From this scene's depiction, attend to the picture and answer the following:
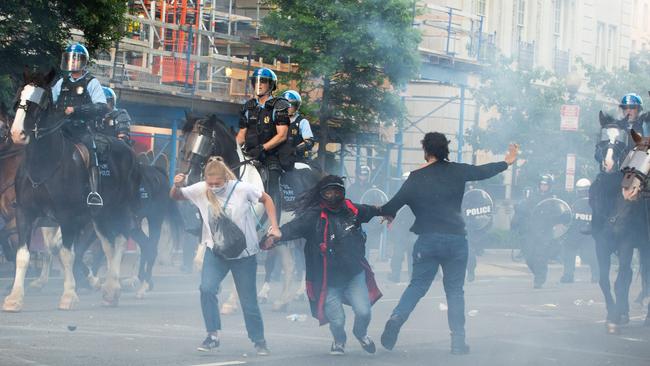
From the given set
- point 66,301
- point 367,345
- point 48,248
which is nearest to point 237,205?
point 367,345

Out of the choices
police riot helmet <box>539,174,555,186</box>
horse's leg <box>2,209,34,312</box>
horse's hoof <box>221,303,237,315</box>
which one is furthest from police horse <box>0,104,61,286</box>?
police riot helmet <box>539,174,555,186</box>

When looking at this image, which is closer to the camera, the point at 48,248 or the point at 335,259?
the point at 335,259

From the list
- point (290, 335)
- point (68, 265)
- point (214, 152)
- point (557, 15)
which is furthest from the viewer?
point (557, 15)

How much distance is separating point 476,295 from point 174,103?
7.46m

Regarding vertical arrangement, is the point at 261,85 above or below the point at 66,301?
above

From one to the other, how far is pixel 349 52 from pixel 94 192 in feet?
31.0

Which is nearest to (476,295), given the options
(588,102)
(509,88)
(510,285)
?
(510,285)

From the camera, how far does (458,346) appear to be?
40.7 ft

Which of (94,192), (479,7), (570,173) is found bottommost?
(94,192)

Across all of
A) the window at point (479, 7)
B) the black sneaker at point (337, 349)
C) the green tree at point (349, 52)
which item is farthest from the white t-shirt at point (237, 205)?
the window at point (479, 7)

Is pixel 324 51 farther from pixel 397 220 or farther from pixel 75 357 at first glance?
pixel 75 357

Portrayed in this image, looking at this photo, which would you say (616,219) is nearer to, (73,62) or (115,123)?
(73,62)

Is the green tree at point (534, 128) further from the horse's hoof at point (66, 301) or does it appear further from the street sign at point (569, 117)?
the horse's hoof at point (66, 301)

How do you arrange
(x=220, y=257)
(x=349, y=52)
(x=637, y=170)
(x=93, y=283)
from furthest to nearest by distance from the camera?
(x=349, y=52) → (x=93, y=283) → (x=637, y=170) → (x=220, y=257)
